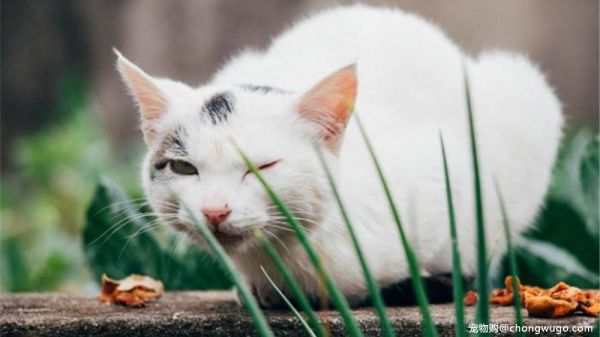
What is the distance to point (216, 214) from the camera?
1790mm

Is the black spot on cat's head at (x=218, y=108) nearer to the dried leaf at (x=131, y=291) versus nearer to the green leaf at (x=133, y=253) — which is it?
the dried leaf at (x=131, y=291)

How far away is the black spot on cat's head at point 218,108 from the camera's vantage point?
6.52 ft

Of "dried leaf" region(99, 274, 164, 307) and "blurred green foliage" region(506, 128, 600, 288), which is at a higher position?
"blurred green foliage" region(506, 128, 600, 288)

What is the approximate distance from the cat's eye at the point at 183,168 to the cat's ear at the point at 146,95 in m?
0.17

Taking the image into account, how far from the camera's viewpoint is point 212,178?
6.15ft

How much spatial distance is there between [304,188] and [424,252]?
620 mm

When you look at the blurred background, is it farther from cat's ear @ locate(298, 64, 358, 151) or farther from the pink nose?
the pink nose

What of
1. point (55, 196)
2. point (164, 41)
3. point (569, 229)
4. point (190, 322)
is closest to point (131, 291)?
point (190, 322)

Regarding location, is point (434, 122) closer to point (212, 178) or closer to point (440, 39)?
point (440, 39)

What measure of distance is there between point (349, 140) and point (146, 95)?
0.58m

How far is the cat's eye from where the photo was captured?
1950mm

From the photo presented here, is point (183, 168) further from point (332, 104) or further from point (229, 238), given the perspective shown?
point (332, 104)

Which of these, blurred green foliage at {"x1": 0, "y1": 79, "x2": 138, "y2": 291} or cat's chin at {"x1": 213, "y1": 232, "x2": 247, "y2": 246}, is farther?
blurred green foliage at {"x1": 0, "y1": 79, "x2": 138, "y2": 291}

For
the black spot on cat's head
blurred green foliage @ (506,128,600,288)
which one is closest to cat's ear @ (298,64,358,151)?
the black spot on cat's head
